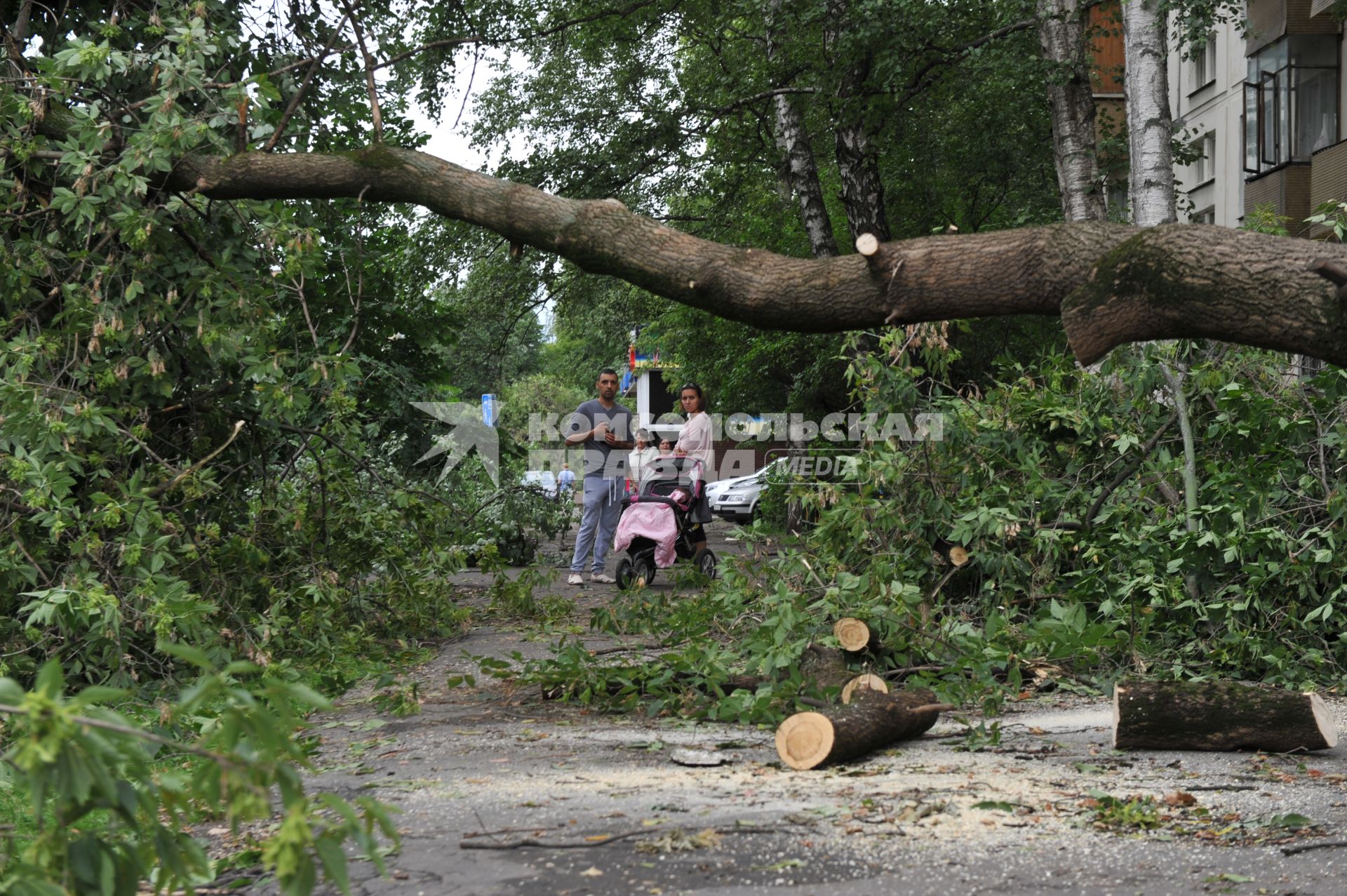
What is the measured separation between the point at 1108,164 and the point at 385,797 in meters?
14.8

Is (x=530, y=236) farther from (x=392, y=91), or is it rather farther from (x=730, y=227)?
(x=730, y=227)

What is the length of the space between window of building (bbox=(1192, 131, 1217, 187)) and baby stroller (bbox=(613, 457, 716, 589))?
77.4 ft

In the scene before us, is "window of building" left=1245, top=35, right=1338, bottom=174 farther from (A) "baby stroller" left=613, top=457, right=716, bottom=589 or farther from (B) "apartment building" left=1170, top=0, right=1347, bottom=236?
(A) "baby stroller" left=613, top=457, right=716, bottom=589

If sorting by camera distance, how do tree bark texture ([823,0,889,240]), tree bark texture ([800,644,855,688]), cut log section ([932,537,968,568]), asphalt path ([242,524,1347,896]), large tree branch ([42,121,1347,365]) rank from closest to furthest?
asphalt path ([242,524,1347,896]), large tree branch ([42,121,1347,365]), tree bark texture ([800,644,855,688]), cut log section ([932,537,968,568]), tree bark texture ([823,0,889,240])

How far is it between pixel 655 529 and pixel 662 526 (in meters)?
0.08

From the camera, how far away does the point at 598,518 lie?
1368cm

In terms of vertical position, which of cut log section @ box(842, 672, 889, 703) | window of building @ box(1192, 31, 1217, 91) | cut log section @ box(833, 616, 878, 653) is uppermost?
window of building @ box(1192, 31, 1217, 91)

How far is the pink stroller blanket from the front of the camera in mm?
12781

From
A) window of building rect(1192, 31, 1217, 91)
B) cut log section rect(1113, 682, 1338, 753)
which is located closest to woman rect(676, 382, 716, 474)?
cut log section rect(1113, 682, 1338, 753)

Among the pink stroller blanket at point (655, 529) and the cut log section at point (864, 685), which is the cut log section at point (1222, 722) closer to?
the cut log section at point (864, 685)

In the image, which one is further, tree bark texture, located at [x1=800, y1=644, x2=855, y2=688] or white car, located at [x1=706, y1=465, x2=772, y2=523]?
white car, located at [x1=706, y1=465, x2=772, y2=523]

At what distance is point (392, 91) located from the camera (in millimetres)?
11008

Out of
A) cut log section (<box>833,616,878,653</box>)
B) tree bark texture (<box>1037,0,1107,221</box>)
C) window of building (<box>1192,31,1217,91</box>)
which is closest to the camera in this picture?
cut log section (<box>833,616,878,653</box>)

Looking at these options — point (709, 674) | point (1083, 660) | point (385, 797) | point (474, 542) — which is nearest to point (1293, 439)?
point (1083, 660)
